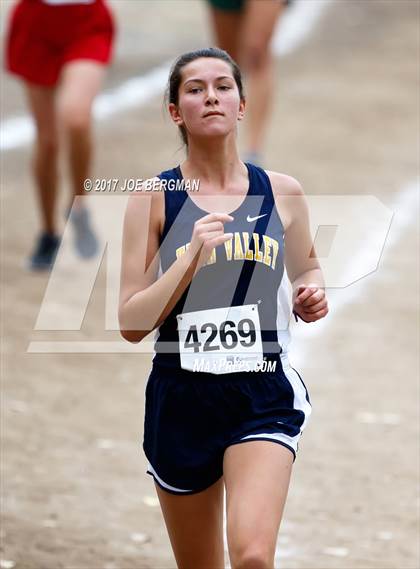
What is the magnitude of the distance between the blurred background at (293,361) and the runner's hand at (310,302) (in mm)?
1555

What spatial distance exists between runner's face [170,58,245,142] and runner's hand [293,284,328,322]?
1.52 feet

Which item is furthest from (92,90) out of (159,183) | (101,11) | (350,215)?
(159,183)

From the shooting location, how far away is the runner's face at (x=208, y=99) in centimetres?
362

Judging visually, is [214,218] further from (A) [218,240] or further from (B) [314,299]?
(B) [314,299]

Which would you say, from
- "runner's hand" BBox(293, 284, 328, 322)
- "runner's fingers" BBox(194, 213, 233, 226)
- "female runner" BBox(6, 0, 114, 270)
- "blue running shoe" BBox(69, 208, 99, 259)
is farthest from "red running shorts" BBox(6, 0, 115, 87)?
"runner's fingers" BBox(194, 213, 233, 226)

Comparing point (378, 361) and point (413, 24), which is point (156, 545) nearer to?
point (378, 361)

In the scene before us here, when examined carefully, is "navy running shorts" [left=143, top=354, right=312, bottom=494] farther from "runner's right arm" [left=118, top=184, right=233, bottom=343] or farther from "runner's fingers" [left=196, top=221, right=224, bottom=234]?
"runner's fingers" [left=196, top=221, right=224, bottom=234]

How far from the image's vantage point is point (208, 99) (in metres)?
3.62

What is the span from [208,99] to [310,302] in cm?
59

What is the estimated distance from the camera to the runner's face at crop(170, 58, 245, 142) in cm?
362

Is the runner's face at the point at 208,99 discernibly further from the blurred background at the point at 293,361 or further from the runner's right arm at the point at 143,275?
the blurred background at the point at 293,361

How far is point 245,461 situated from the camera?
11.6ft

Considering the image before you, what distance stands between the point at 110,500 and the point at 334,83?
27.6 ft

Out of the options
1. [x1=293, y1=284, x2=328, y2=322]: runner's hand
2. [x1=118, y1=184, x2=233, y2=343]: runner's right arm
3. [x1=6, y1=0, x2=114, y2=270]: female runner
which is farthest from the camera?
[x1=6, y1=0, x2=114, y2=270]: female runner
